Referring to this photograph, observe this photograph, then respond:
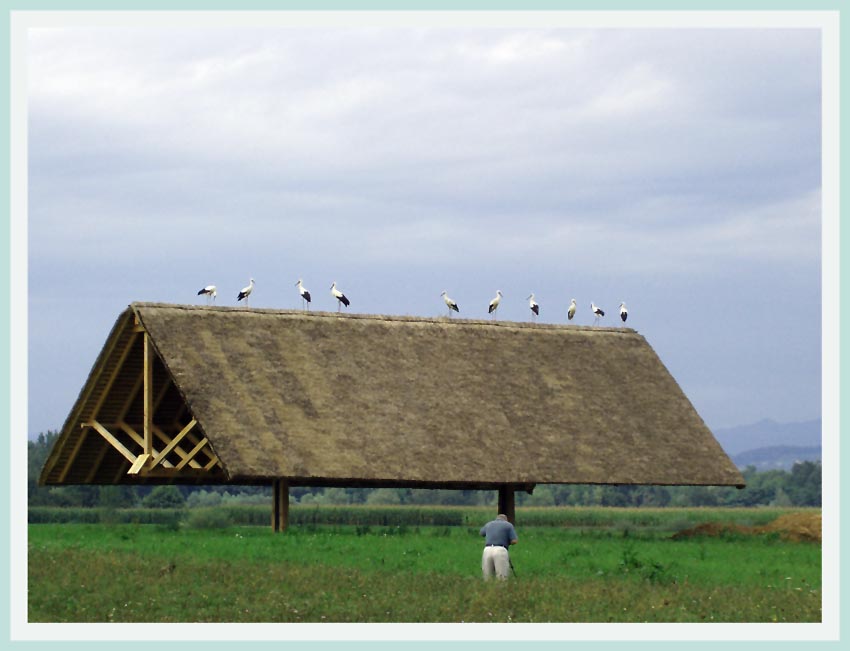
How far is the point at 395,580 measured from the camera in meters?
26.9

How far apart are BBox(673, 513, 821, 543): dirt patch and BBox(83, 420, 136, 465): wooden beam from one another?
13.5 meters

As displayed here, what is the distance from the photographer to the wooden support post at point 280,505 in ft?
121

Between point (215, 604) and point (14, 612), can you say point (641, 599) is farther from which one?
point (14, 612)

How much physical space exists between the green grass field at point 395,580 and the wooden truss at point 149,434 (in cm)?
183

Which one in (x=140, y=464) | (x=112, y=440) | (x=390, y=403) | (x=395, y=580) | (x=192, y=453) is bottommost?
(x=395, y=580)

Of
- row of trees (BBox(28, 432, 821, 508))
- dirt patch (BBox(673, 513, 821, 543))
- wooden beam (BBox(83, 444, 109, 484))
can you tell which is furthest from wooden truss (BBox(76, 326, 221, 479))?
row of trees (BBox(28, 432, 821, 508))

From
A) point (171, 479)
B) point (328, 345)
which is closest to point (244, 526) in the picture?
point (171, 479)

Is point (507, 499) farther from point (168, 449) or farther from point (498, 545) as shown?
point (498, 545)

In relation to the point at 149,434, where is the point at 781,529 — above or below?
below

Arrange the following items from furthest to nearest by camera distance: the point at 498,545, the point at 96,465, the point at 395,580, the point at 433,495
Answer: the point at 433,495, the point at 96,465, the point at 395,580, the point at 498,545

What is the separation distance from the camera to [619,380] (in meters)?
42.1

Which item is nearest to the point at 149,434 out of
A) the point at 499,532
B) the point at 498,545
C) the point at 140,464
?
the point at 140,464

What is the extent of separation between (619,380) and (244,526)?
1038 centimetres

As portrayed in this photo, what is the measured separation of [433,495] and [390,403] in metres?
40.6
